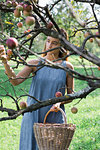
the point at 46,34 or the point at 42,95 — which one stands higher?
the point at 46,34

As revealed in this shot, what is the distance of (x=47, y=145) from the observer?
6.53 feet

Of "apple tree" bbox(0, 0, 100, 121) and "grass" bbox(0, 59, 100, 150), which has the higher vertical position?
"apple tree" bbox(0, 0, 100, 121)

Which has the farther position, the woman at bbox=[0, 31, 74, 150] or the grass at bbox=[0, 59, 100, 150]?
the grass at bbox=[0, 59, 100, 150]

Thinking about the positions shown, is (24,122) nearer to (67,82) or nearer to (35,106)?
(67,82)

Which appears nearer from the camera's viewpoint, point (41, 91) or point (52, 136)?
point (52, 136)

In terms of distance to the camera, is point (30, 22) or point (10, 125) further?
point (10, 125)

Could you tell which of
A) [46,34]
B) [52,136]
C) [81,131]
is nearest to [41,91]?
[52,136]

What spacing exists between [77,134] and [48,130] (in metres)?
2.93

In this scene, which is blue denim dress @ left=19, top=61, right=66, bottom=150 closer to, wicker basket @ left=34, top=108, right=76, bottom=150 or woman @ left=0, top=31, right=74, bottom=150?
woman @ left=0, top=31, right=74, bottom=150

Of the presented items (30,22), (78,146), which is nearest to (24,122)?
(30,22)

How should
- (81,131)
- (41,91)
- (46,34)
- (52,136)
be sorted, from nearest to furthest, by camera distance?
(46,34) < (52,136) < (41,91) < (81,131)

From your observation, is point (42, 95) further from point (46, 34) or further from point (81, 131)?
point (81, 131)

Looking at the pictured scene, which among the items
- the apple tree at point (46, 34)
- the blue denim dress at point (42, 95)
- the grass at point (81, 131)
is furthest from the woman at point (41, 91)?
the grass at point (81, 131)

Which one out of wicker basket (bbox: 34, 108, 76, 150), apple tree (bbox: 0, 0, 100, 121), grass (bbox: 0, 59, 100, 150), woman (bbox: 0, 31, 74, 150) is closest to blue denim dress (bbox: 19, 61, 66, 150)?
woman (bbox: 0, 31, 74, 150)
